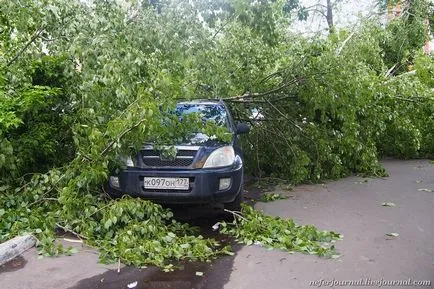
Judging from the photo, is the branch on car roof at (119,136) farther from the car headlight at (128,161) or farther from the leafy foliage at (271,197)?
the leafy foliage at (271,197)

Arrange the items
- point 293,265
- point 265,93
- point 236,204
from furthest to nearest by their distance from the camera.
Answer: point 265,93 → point 236,204 → point 293,265

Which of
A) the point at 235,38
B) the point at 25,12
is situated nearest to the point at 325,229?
the point at 235,38

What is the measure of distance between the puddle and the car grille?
A: 1.79 metres

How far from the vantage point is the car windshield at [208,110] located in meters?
6.50

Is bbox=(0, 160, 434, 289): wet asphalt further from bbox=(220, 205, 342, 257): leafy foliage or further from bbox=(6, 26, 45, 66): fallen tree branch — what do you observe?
bbox=(6, 26, 45, 66): fallen tree branch

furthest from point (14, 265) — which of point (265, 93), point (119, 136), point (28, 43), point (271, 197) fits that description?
point (265, 93)

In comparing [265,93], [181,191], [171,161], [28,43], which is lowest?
[181,191]

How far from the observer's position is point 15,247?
4492 millimetres

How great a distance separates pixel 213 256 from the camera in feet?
14.8

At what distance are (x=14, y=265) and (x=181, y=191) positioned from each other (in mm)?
1993

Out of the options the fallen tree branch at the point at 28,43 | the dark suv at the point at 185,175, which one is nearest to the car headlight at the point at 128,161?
the dark suv at the point at 185,175

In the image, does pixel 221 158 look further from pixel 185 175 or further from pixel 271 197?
pixel 271 197

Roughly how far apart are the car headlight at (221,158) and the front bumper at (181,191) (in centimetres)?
8

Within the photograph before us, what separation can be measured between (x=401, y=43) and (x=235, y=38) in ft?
28.6
